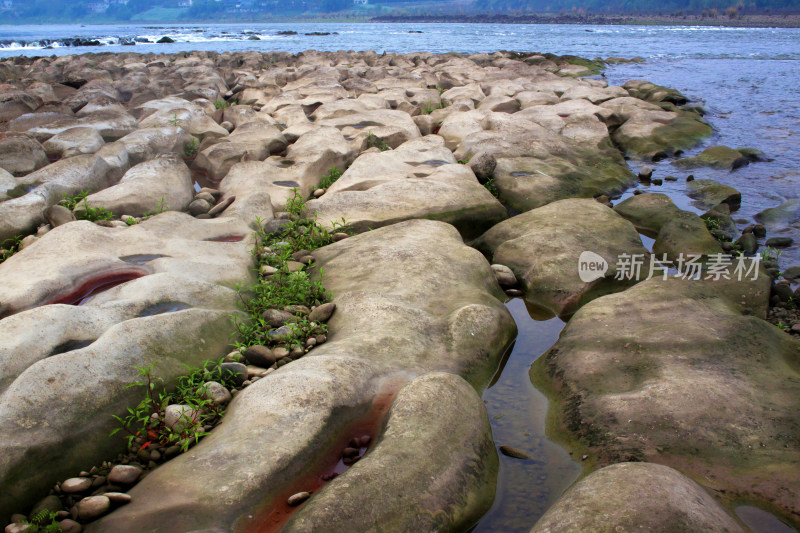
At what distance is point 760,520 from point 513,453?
1.43 m

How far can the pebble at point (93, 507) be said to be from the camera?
316cm

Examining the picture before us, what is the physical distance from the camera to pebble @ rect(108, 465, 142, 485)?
3.48m

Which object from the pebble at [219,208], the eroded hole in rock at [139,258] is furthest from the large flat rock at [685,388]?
the pebble at [219,208]

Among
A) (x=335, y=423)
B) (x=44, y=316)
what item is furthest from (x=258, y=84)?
(x=335, y=423)

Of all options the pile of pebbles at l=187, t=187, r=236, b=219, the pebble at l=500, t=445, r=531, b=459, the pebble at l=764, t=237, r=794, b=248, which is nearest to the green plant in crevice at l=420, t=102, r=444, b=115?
the pile of pebbles at l=187, t=187, r=236, b=219

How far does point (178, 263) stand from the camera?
18.1 feet

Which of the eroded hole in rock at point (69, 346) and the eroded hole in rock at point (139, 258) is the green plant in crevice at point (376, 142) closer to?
the eroded hole in rock at point (139, 258)

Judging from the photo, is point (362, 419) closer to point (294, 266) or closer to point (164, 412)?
point (164, 412)

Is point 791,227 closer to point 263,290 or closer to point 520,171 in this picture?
point 520,171

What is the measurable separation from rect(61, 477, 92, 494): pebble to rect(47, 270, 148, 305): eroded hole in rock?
2.07 meters

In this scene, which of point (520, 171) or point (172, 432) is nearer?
point (172, 432)

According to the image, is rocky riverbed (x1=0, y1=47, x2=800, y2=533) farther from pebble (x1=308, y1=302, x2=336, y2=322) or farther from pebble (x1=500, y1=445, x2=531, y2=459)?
pebble (x1=500, y1=445, x2=531, y2=459)

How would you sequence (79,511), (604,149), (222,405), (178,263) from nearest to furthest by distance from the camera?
(79,511) < (222,405) < (178,263) < (604,149)

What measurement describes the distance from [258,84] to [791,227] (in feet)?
48.2
